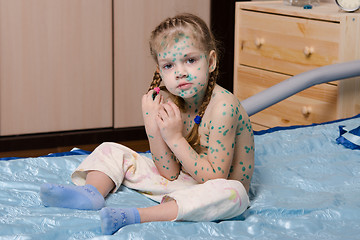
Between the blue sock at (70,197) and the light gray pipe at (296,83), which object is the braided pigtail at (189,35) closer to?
the blue sock at (70,197)

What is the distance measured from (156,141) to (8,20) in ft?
5.30

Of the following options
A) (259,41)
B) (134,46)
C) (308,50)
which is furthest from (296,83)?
(134,46)

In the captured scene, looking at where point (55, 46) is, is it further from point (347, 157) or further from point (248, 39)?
point (347, 157)

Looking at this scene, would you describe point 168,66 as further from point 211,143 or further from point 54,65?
point 54,65

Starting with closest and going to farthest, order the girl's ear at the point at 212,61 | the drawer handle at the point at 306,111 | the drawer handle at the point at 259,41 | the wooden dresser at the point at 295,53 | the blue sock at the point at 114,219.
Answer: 1. the blue sock at the point at 114,219
2. the girl's ear at the point at 212,61
3. the wooden dresser at the point at 295,53
4. the drawer handle at the point at 306,111
5. the drawer handle at the point at 259,41

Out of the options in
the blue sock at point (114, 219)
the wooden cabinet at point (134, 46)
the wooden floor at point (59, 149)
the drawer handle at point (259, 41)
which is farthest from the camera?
the wooden cabinet at point (134, 46)

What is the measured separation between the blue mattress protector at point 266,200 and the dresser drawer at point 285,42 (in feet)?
1.67

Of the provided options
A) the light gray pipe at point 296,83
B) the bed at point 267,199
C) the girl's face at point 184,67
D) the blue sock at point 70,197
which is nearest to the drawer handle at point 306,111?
the light gray pipe at point 296,83

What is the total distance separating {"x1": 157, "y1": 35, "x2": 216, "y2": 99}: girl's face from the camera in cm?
132

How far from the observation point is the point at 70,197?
1.28m

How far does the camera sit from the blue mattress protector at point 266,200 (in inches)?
46.1

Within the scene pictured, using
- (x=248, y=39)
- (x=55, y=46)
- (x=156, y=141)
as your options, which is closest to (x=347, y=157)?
(x=156, y=141)

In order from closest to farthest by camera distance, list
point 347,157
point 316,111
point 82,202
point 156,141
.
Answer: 1. point 82,202
2. point 156,141
3. point 347,157
4. point 316,111

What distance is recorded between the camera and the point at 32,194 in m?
1.38
